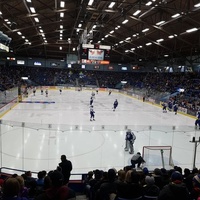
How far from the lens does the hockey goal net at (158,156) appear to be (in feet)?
24.9

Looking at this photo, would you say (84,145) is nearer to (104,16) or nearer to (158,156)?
(158,156)

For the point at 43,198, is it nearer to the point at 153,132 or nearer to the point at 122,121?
the point at 153,132

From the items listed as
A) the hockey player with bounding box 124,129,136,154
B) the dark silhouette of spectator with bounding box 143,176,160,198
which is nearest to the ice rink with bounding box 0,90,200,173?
the hockey player with bounding box 124,129,136,154

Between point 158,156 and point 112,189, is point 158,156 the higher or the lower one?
the lower one

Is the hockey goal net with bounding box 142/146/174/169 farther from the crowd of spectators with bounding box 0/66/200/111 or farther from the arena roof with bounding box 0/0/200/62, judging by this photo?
the crowd of spectators with bounding box 0/66/200/111

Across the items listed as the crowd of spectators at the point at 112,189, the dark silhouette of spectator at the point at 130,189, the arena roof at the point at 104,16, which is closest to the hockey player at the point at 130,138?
the crowd of spectators at the point at 112,189

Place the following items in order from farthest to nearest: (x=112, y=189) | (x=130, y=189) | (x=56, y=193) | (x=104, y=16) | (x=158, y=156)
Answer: (x=104, y=16)
(x=158, y=156)
(x=112, y=189)
(x=130, y=189)
(x=56, y=193)

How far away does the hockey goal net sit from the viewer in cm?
759

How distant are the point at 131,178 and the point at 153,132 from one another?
6.28 meters

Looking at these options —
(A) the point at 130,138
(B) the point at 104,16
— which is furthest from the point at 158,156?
(B) the point at 104,16

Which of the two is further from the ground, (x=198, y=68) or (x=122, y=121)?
(x=198, y=68)

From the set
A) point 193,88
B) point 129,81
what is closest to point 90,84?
point 129,81

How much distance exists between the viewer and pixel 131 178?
9.50 feet

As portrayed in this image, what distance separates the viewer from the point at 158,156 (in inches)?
315
